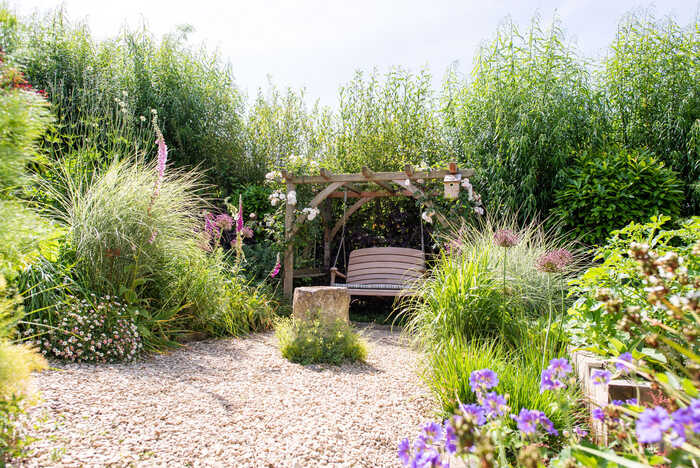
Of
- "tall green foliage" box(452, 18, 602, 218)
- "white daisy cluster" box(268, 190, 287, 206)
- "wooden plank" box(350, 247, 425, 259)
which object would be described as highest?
"tall green foliage" box(452, 18, 602, 218)

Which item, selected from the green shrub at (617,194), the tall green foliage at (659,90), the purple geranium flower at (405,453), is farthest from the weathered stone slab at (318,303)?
the tall green foliage at (659,90)

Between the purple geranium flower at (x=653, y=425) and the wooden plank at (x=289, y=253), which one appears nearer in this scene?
the purple geranium flower at (x=653, y=425)

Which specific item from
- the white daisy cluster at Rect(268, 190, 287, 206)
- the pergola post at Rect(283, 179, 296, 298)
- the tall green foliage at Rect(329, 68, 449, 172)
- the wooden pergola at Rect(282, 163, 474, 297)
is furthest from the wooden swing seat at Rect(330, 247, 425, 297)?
the tall green foliage at Rect(329, 68, 449, 172)

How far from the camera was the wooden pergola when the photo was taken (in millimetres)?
5410

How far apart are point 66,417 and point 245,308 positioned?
2.41 meters

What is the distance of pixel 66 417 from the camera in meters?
1.96

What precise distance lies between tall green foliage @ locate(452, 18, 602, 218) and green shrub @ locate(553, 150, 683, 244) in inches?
15.5

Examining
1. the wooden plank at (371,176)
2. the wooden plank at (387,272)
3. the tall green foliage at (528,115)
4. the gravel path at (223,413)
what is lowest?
the gravel path at (223,413)

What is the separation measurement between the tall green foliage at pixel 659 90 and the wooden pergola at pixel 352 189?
7.47 ft

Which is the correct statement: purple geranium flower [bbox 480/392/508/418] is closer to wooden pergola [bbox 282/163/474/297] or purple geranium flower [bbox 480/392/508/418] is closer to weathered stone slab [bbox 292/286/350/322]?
weathered stone slab [bbox 292/286/350/322]

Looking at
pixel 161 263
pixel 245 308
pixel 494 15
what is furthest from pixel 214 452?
pixel 494 15

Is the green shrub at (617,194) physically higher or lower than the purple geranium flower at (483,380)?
higher

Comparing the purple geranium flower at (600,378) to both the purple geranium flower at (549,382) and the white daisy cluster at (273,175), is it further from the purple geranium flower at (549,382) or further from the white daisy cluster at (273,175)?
the white daisy cluster at (273,175)

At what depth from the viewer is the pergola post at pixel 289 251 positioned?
5.77m
